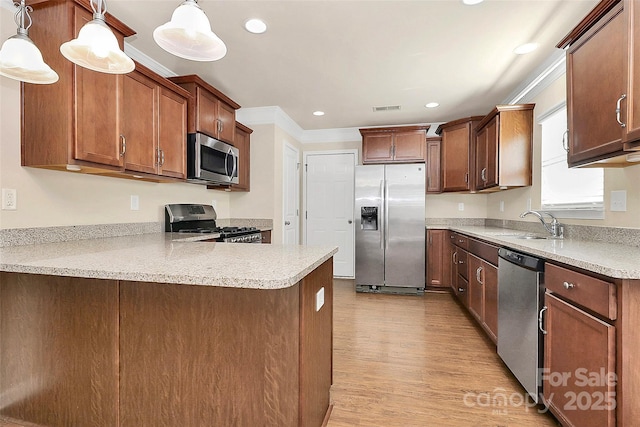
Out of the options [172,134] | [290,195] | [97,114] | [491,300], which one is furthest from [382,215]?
[97,114]

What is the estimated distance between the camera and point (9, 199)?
5.97ft

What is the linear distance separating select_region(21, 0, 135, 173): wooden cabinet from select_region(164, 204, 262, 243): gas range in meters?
1.21

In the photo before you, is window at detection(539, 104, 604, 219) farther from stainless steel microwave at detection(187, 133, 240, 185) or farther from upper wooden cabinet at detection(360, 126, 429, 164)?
stainless steel microwave at detection(187, 133, 240, 185)

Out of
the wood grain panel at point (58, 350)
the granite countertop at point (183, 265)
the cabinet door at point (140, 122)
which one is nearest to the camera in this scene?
the granite countertop at point (183, 265)

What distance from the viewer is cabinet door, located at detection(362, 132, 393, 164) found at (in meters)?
4.45

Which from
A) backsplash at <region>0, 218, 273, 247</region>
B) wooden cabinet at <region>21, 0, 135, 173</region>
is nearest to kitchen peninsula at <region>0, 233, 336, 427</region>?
backsplash at <region>0, 218, 273, 247</region>

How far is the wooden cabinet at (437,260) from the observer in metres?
4.37

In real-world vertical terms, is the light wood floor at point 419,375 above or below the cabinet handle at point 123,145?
below

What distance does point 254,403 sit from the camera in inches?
49.2

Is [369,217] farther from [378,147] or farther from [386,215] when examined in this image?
[378,147]

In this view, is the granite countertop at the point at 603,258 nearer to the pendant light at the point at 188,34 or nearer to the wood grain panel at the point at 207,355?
the wood grain panel at the point at 207,355

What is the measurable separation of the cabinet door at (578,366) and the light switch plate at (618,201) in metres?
0.89

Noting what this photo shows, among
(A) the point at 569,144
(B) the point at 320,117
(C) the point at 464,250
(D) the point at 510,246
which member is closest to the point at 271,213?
(B) the point at 320,117

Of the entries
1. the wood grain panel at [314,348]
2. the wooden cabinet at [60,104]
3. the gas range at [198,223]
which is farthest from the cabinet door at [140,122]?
the wood grain panel at [314,348]
